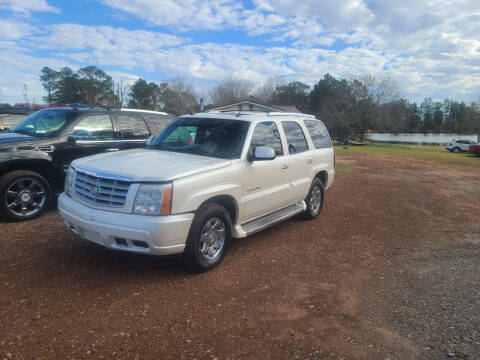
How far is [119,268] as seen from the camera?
4.30m

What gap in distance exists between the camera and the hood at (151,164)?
149 inches

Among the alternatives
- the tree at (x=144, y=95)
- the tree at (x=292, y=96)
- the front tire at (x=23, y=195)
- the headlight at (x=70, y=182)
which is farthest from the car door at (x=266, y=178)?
the tree at (x=292, y=96)

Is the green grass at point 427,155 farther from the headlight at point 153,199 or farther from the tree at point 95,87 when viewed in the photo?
the tree at point 95,87

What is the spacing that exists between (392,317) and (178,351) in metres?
2.10

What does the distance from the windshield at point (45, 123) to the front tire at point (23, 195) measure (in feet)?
2.83

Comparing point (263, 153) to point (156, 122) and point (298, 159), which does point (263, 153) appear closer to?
point (298, 159)

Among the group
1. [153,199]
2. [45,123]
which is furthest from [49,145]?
[153,199]

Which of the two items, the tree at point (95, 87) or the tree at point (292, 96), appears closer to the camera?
the tree at point (95, 87)

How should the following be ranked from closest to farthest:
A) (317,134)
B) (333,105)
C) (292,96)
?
(317,134), (333,105), (292,96)

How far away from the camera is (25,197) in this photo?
5.88m

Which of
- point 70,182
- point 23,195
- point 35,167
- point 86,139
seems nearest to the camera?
point 70,182

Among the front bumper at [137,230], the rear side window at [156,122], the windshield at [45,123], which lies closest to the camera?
the front bumper at [137,230]

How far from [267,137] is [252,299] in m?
2.48

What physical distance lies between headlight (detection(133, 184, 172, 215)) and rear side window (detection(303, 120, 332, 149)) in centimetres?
360
